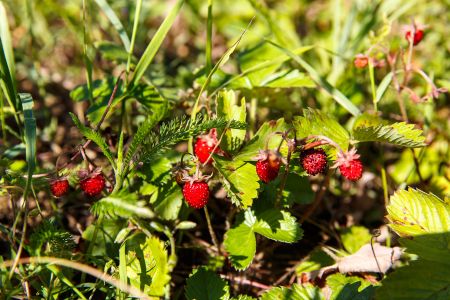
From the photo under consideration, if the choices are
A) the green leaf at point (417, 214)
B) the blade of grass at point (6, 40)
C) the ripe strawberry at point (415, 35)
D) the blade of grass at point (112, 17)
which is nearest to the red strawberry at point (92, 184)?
the blade of grass at point (6, 40)

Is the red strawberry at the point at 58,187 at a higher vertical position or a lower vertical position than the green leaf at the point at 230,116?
lower

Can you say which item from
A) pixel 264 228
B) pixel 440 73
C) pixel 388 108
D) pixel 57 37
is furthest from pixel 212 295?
pixel 57 37

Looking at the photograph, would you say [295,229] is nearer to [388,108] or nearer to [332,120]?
[332,120]

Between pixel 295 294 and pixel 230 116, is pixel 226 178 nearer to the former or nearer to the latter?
pixel 230 116

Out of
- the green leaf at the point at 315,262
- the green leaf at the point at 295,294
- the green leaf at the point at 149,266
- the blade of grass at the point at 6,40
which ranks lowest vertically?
the green leaf at the point at 315,262

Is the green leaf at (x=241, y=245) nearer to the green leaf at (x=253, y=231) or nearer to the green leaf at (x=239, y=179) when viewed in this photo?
the green leaf at (x=253, y=231)

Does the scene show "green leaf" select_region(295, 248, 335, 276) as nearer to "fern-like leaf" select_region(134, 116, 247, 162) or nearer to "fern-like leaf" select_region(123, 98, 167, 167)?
"fern-like leaf" select_region(134, 116, 247, 162)

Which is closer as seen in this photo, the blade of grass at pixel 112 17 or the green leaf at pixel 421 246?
the green leaf at pixel 421 246
